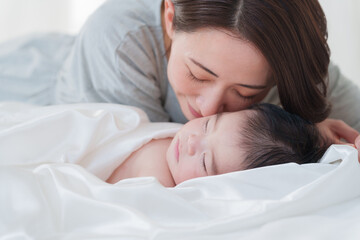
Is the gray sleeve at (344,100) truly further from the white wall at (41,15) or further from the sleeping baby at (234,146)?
the white wall at (41,15)

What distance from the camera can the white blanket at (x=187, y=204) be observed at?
2.76 feet

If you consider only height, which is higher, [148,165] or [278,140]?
[278,140]

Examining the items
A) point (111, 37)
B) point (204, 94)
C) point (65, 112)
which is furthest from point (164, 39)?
point (65, 112)

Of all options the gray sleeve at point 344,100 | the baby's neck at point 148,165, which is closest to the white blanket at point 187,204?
the baby's neck at point 148,165

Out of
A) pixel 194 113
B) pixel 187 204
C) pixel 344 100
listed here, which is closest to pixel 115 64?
pixel 194 113

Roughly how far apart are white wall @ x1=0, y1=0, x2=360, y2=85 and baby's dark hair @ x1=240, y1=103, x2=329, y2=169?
4.02 feet

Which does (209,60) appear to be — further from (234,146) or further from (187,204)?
(187,204)

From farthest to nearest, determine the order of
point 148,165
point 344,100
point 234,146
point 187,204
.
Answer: point 344,100, point 148,165, point 234,146, point 187,204

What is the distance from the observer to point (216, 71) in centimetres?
117

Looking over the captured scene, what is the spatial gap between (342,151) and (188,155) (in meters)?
0.39

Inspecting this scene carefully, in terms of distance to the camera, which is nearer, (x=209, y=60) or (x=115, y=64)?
(x=209, y=60)

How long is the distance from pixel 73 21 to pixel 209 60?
5.23 ft

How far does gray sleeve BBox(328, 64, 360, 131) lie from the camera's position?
1.62m

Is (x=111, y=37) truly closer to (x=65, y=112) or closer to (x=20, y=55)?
(x=65, y=112)
